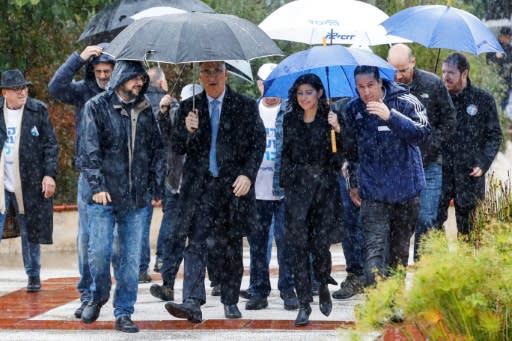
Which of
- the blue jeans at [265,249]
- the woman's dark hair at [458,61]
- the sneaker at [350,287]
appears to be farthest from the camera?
the sneaker at [350,287]

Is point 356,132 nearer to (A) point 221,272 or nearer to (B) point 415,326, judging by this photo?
(A) point 221,272

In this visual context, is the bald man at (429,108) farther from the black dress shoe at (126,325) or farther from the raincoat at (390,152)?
the black dress shoe at (126,325)

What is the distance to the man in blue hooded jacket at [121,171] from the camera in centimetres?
927

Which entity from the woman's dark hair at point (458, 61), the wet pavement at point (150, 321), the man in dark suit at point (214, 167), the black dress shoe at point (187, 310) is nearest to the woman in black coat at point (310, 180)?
the man in dark suit at point (214, 167)

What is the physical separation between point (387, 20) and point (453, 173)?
1421mm

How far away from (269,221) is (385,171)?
2.09 meters

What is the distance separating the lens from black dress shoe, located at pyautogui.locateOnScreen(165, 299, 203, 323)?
30.3 feet

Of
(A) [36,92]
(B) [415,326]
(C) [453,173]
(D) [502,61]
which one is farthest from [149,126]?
(D) [502,61]

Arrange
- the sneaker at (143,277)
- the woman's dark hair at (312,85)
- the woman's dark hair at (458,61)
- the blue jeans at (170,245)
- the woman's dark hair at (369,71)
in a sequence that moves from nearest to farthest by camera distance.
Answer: the woman's dark hair at (369,71)
the woman's dark hair at (312,85)
the blue jeans at (170,245)
the woman's dark hair at (458,61)
the sneaker at (143,277)

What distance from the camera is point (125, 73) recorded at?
30.6 feet

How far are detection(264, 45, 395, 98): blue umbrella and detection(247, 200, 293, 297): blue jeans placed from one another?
1065 millimetres

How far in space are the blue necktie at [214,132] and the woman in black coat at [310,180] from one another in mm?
535

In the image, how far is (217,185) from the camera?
954 centimetres

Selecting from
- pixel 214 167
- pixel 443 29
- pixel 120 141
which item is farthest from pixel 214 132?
pixel 443 29
